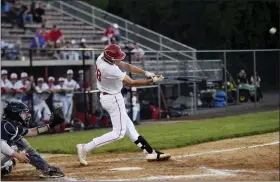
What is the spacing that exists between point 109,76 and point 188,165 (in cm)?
172

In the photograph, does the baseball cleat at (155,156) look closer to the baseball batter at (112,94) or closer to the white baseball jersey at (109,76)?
the baseball batter at (112,94)

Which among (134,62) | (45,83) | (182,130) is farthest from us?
(134,62)

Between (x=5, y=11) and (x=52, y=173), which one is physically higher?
(x=5, y=11)

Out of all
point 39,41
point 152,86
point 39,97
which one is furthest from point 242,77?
point 39,97

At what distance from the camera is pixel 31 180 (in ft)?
26.7

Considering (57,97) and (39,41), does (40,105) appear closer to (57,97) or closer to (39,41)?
(57,97)

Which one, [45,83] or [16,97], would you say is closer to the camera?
[16,97]

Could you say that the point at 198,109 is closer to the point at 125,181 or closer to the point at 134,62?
the point at 134,62

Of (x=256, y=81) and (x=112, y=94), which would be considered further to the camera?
(x=256, y=81)

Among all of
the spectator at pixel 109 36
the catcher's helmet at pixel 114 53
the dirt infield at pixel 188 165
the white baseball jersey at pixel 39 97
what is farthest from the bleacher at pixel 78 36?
the catcher's helmet at pixel 114 53

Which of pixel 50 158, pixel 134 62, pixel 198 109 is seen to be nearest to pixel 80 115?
pixel 134 62

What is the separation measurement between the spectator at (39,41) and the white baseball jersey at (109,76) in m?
13.1

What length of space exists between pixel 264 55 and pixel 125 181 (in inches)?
727

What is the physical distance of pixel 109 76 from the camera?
9023 millimetres
